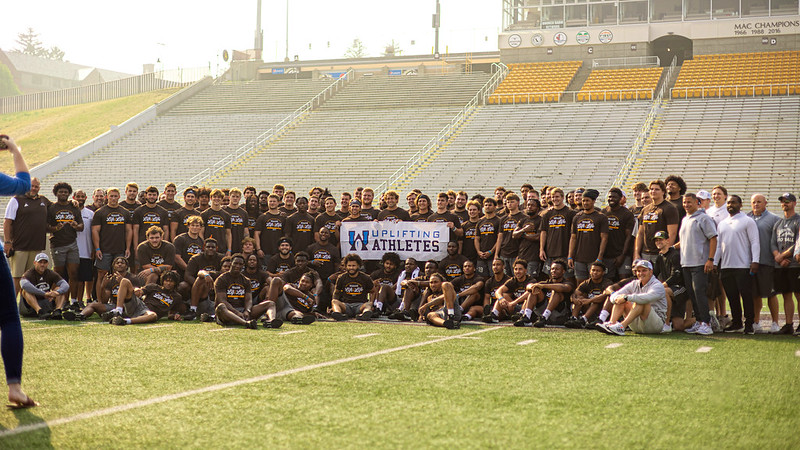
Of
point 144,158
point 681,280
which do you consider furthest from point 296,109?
point 681,280

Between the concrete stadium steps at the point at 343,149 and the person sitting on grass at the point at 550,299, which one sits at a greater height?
the concrete stadium steps at the point at 343,149

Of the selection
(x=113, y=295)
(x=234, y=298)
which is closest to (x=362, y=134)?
(x=113, y=295)

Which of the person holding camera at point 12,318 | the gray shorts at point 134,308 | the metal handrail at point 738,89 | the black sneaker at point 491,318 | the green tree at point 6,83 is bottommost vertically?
the black sneaker at point 491,318

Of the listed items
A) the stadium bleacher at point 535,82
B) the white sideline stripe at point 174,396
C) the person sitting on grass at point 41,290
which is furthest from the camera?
the stadium bleacher at point 535,82

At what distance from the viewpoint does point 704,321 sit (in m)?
9.23

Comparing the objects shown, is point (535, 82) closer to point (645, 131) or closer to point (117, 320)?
point (645, 131)

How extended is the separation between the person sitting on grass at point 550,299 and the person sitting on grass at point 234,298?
3522 mm

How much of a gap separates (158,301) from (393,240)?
3.78 meters

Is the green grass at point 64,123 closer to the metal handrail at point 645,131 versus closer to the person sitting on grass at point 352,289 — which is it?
the metal handrail at point 645,131

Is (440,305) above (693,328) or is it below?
above

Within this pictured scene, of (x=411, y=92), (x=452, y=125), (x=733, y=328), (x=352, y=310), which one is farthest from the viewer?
(x=411, y=92)

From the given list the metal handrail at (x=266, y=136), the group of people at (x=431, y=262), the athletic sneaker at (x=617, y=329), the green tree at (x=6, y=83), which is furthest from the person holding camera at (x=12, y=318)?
the green tree at (x=6, y=83)

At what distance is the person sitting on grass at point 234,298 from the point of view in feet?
31.5

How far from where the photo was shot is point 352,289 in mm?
11211
